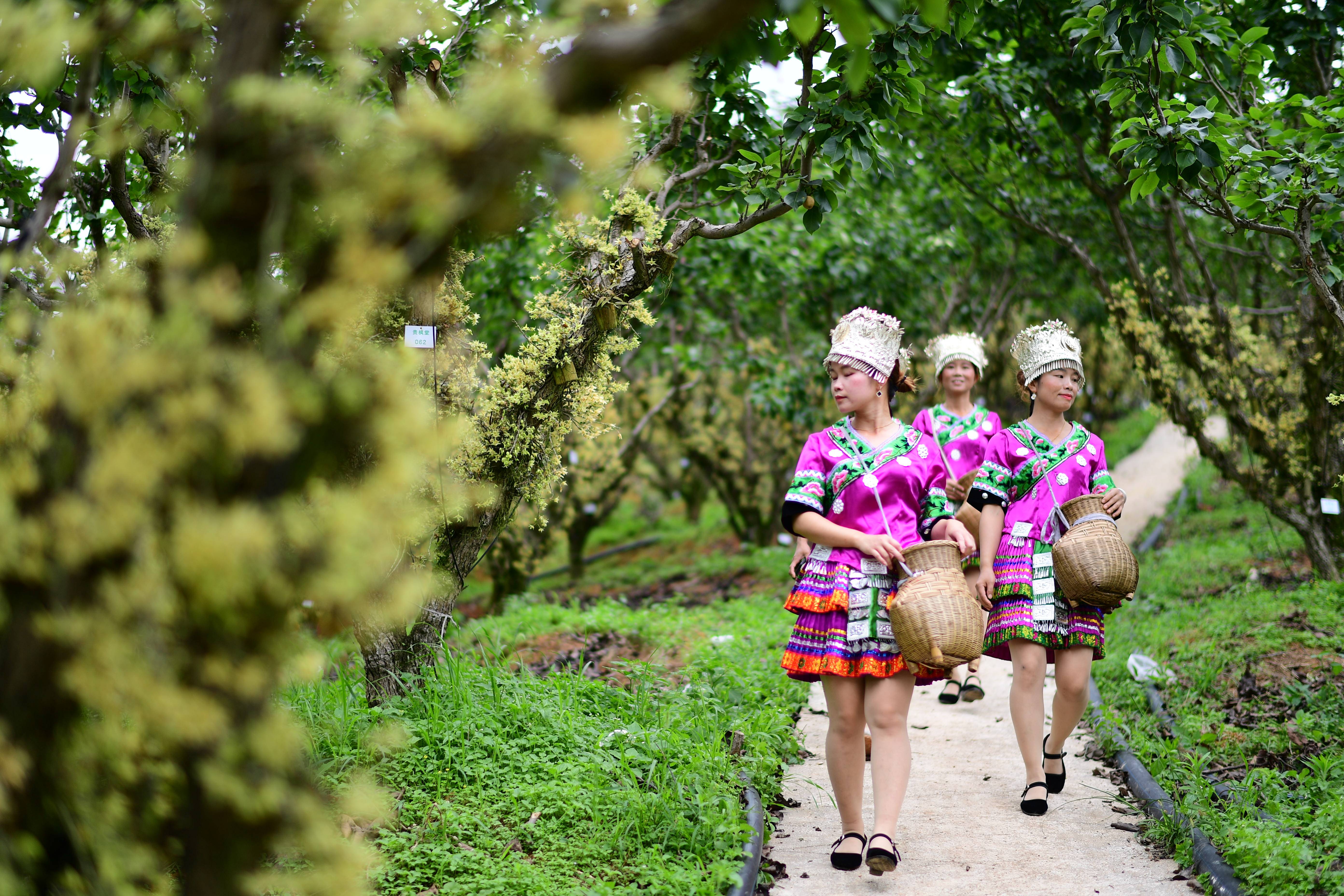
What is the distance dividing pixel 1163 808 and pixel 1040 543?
1118mm

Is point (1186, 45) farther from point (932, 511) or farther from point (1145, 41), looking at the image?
point (932, 511)

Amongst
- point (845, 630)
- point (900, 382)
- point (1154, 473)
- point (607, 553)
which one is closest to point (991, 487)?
point (900, 382)

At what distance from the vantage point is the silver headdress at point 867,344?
369 centimetres

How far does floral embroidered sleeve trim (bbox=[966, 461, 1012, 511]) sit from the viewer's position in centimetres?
433

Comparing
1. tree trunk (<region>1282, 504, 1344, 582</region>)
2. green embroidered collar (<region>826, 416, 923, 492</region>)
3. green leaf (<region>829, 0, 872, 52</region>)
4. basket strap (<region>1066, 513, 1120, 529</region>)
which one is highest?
green leaf (<region>829, 0, 872, 52</region>)

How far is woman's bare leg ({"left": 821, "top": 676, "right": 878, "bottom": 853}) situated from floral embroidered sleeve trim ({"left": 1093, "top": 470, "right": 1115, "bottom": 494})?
1.47m

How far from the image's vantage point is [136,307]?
148 centimetres

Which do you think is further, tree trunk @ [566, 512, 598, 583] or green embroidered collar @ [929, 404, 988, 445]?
tree trunk @ [566, 512, 598, 583]

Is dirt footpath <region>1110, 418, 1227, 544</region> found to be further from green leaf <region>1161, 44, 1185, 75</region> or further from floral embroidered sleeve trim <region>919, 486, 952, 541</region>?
floral embroidered sleeve trim <region>919, 486, 952, 541</region>

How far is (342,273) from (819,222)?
293 cm

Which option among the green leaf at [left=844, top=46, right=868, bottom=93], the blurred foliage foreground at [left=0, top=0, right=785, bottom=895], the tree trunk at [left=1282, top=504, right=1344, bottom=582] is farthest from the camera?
the tree trunk at [left=1282, top=504, right=1344, bottom=582]

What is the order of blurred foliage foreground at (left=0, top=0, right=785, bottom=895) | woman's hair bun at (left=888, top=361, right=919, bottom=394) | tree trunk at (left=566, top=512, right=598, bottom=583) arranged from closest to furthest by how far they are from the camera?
blurred foliage foreground at (left=0, top=0, right=785, bottom=895) → woman's hair bun at (left=888, top=361, right=919, bottom=394) → tree trunk at (left=566, top=512, right=598, bottom=583)

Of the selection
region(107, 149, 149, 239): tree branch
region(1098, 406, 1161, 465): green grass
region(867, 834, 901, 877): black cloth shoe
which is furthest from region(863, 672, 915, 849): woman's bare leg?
region(1098, 406, 1161, 465): green grass

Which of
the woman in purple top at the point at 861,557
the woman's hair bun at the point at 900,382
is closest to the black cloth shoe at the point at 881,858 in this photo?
the woman in purple top at the point at 861,557
